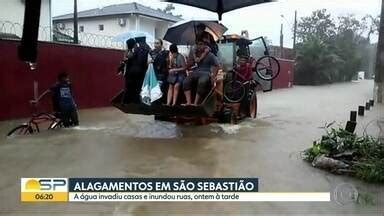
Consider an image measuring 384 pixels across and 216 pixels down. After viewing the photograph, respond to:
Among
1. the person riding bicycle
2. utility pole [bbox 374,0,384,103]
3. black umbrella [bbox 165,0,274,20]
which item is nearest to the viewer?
black umbrella [bbox 165,0,274,20]

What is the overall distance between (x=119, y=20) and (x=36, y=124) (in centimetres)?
1869

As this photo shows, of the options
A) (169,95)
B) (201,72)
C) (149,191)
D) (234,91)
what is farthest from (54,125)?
(149,191)

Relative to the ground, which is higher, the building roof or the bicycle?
the building roof

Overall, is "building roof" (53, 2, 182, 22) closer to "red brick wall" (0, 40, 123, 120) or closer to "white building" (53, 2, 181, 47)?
"white building" (53, 2, 181, 47)

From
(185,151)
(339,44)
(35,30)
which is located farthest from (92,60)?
(339,44)

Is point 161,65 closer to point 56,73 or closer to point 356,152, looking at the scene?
point 356,152

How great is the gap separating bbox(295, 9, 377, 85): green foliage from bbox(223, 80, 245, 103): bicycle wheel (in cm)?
2210

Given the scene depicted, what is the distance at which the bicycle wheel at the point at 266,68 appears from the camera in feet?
37.3

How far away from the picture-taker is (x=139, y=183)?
5305 millimetres

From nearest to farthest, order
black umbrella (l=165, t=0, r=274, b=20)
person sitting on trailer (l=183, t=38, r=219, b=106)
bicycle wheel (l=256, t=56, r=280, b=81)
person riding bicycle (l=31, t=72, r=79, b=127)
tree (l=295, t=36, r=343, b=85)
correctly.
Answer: black umbrella (l=165, t=0, r=274, b=20), person sitting on trailer (l=183, t=38, r=219, b=106), person riding bicycle (l=31, t=72, r=79, b=127), bicycle wheel (l=256, t=56, r=280, b=81), tree (l=295, t=36, r=343, b=85)

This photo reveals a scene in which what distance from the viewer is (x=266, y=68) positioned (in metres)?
11.4

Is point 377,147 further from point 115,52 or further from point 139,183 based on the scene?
point 115,52

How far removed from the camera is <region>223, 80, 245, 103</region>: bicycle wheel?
424 inches

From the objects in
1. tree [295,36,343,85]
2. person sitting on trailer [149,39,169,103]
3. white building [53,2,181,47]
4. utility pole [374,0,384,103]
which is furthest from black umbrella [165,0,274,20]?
tree [295,36,343,85]
